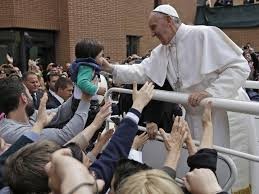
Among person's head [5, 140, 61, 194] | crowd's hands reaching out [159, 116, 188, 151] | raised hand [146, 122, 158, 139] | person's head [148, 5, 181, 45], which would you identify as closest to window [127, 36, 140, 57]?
person's head [148, 5, 181, 45]

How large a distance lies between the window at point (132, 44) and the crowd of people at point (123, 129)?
1087 cm

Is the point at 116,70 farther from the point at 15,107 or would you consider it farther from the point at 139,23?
the point at 139,23

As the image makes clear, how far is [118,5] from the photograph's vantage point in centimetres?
1404

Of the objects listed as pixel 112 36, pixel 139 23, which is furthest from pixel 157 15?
pixel 139 23

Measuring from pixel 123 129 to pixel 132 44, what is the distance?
43.5 ft

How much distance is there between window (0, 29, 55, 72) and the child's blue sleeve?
8.98 m

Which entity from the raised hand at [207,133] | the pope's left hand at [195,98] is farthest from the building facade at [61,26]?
the raised hand at [207,133]

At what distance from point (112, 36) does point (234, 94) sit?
1086cm

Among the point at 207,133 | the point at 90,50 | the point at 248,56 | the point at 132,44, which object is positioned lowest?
the point at 248,56

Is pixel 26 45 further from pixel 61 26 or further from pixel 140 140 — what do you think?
pixel 140 140

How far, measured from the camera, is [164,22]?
3371mm

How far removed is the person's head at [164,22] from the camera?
3.35 m

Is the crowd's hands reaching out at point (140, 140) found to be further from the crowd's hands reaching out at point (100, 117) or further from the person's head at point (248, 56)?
the person's head at point (248, 56)

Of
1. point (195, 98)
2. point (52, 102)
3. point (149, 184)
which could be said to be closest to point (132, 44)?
point (52, 102)
